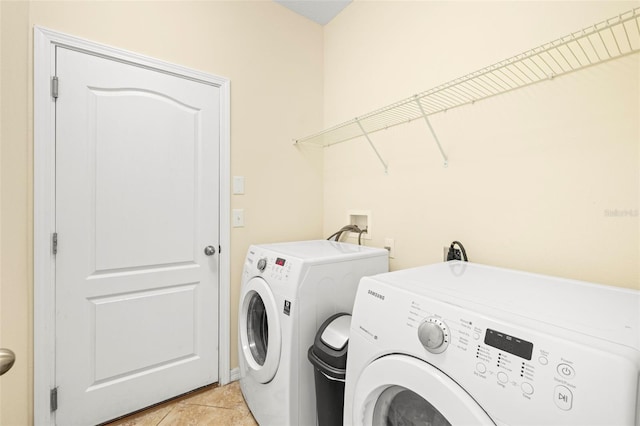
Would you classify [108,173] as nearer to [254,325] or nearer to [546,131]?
[254,325]

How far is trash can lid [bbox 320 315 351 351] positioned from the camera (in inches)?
45.9

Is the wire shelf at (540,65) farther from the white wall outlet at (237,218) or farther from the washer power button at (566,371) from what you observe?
the white wall outlet at (237,218)

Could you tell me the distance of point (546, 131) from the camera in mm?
1178

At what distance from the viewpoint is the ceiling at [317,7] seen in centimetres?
215

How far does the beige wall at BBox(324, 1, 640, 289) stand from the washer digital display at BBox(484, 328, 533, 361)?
742 mm

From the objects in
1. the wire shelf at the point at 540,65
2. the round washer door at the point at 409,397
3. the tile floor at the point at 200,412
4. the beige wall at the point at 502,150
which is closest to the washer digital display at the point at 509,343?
the round washer door at the point at 409,397

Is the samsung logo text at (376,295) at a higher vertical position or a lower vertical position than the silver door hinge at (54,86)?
lower

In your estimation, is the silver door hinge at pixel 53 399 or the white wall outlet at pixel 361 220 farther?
the white wall outlet at pixel 361 220

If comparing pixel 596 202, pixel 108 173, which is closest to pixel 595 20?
pixel 596 202

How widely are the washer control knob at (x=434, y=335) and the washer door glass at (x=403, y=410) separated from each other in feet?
0.60

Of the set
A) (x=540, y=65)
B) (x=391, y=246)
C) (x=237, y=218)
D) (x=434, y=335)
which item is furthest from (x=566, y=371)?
(x=237, y=218)

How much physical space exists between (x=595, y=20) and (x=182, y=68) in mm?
1979

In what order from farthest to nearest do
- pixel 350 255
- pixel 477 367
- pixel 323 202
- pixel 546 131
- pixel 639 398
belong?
pixel 323 202 < pixel 350 255 < pixel 546 131 < pixel 477 367 < pixel 639 398

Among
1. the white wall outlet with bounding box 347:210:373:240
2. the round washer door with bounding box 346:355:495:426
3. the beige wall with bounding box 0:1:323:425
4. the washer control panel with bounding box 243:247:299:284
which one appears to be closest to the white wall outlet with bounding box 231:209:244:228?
the beige wall with bounding box 0:1:323:425
